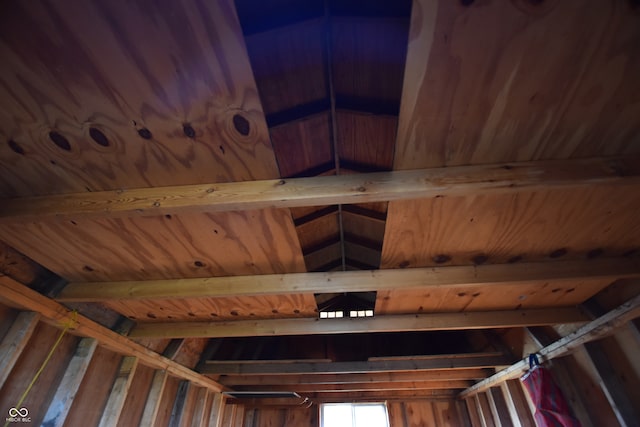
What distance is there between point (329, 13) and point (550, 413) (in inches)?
130

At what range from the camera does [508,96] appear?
0.95 metres

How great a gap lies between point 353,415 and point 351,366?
1.74 meters

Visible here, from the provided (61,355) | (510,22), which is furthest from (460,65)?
(61,355)

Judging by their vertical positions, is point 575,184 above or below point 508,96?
below

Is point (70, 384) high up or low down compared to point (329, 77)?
down

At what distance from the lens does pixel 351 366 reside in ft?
11.9

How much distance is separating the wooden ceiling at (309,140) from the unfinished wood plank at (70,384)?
1.53 ft

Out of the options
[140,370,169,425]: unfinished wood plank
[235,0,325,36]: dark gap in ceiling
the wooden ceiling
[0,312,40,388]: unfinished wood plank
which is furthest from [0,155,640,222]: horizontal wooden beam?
[140,370,169,425]: unfinished wood plank

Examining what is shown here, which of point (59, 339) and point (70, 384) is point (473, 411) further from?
point (59, 339)

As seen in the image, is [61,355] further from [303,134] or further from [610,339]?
[610,339]

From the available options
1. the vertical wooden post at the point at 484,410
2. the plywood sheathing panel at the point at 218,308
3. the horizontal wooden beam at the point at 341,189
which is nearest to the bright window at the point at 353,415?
the vertical wooden post at the point at 484,410

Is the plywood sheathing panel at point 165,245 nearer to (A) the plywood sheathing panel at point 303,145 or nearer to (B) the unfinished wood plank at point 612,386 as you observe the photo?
(A) the plywood sheathing panel at point 303,145

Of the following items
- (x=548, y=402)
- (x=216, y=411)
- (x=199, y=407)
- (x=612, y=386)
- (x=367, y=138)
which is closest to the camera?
(x=367, y=138)

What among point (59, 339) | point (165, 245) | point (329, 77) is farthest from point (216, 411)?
point (329, 77)
